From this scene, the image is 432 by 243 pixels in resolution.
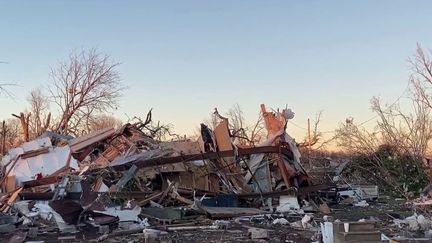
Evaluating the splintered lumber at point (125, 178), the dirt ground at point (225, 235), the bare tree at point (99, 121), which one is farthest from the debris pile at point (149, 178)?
the bare tree at point (99, 121)

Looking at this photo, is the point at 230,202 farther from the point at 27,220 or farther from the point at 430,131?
the point at 430,131

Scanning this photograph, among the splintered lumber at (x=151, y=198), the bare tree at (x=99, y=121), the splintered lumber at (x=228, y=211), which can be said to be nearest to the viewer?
the splintered lumber at (x=228, y=211)

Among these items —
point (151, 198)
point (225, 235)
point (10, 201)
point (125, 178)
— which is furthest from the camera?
point (125, 178)

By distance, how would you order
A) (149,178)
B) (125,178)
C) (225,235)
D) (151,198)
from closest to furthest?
(225,235) < (151,198) < (125,178) < (149,178)

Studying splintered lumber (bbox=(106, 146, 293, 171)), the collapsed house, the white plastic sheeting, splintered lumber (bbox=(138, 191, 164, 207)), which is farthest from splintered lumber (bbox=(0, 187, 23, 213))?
splintered lumber (bbox=(138, 191, 164, 207))

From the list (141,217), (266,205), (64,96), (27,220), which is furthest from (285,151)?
(64,96)

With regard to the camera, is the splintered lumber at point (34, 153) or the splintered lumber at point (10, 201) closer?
the splintered lumber at point (10, 201)

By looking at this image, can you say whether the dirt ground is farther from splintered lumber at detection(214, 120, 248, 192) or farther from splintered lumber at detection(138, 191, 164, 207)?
splintered lumber at detection(214, 120, 248, 192)

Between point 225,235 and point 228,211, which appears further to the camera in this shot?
point 228,211

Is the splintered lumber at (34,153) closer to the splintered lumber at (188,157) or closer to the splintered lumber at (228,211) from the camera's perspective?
the splintered lumber at (188,157)

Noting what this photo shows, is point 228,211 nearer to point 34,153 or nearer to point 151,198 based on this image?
point 151,198

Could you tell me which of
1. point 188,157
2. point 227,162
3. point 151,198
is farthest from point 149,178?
point 227,162

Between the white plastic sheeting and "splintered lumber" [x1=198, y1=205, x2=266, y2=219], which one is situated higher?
the white plastic sheeting

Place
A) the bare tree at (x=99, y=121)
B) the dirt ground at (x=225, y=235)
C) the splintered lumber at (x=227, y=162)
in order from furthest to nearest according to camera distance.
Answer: the bare tree at (x=99, y=121) → the splintered lumber at (x=227, y=162) → the dirt ground at (x=225, y=235)
